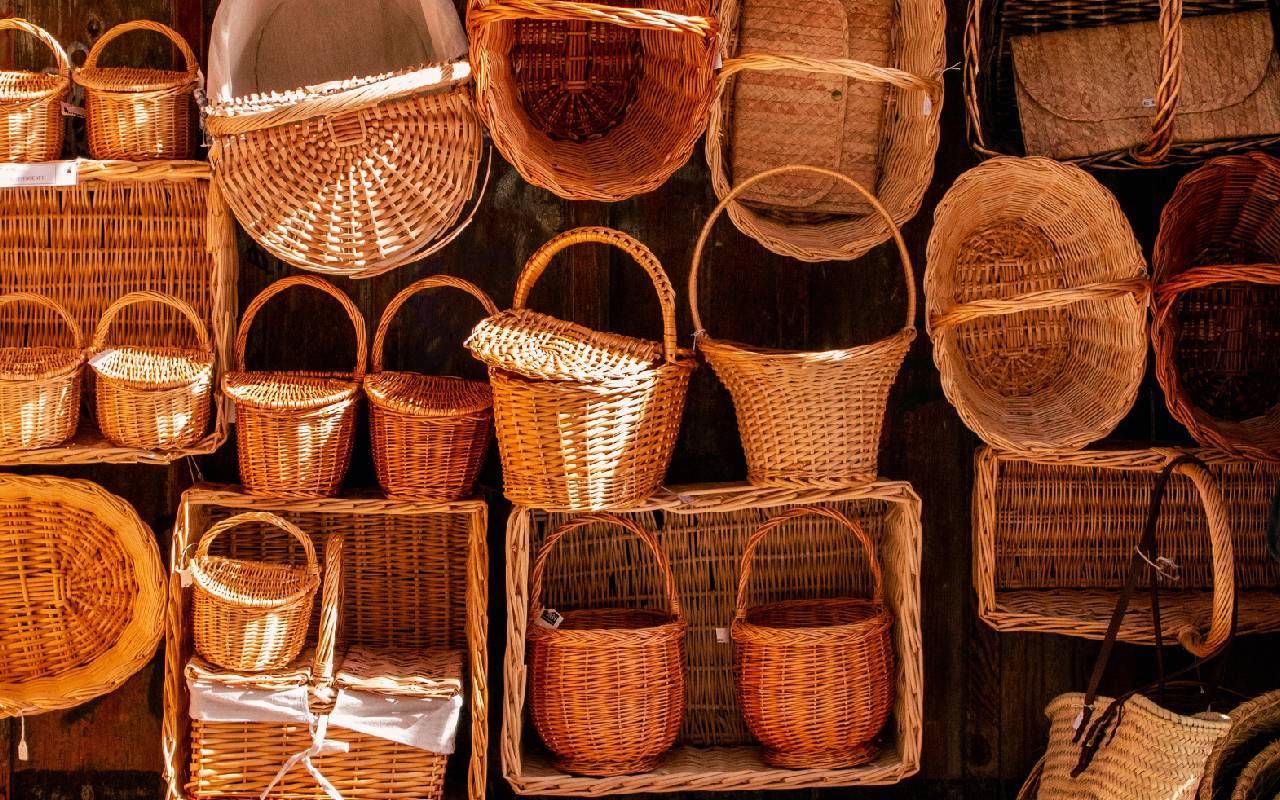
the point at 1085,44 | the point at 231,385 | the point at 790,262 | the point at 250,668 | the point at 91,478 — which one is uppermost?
the point at 1085,44

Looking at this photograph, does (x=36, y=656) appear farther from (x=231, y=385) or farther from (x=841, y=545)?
(x=841, y=545)

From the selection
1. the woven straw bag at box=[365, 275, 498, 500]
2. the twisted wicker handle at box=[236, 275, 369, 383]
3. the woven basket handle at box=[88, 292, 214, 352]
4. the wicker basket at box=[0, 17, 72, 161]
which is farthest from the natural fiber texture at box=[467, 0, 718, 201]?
the wicker basket at box=[0, 17, 72, 161]

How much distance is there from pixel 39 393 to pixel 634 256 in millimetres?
1214

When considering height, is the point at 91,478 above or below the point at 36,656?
above

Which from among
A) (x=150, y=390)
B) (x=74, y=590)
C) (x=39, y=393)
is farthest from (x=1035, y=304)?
(x=74, y=590)

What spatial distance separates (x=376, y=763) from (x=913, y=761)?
111 centimetres

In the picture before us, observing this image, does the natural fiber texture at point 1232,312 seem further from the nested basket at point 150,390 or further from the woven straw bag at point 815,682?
the nested basket at point 150,390

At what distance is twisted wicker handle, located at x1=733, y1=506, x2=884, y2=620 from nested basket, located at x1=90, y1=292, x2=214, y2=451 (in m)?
1.16

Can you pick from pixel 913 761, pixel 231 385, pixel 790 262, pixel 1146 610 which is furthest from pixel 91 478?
pixel 1146 610

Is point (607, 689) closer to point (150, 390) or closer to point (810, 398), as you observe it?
point (810, 398)

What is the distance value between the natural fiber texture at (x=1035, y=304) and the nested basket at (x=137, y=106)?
5.12 ft

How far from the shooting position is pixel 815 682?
272 centimetres

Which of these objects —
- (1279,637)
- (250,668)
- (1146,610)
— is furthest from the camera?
(1279,637)

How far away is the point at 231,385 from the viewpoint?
2.64 metres
